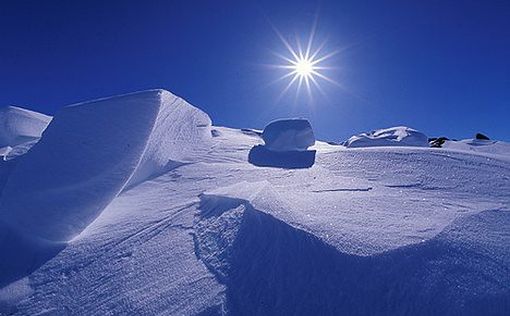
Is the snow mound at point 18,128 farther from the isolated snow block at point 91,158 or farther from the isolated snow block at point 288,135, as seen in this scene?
the isolated snow block at point 288,135

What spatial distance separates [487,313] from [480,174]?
2.07 m

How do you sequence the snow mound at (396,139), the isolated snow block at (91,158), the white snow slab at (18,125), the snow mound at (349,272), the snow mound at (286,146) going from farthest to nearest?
the snow mound at (396,139) < the white snow slab at (18,125) < the snow mound at (286,146) < the isolated snow block at (91,158) < the snow mound at (349,272)

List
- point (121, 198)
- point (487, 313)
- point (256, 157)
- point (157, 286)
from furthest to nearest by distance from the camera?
point (256, 157) < point (121, 198) < point (157, 286) < point (487, 313)

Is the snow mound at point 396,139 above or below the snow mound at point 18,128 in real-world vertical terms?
above

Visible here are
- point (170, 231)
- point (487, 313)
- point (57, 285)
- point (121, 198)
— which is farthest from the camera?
point (121, 198)

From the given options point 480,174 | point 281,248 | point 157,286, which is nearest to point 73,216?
point 157,286

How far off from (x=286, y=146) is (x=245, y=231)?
290cm

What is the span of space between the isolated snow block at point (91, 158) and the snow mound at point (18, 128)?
43.5 inches

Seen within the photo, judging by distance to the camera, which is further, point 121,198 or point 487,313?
point 121,198

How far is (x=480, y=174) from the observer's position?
3.74 m

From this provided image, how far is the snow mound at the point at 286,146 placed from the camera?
15.7ft

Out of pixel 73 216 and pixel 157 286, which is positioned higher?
pixel 73 216

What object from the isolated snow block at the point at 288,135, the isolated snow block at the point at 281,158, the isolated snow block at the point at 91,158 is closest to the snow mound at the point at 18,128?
the isolated snow block at the point at 91,158

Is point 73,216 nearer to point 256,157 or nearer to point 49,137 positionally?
point 49,137
